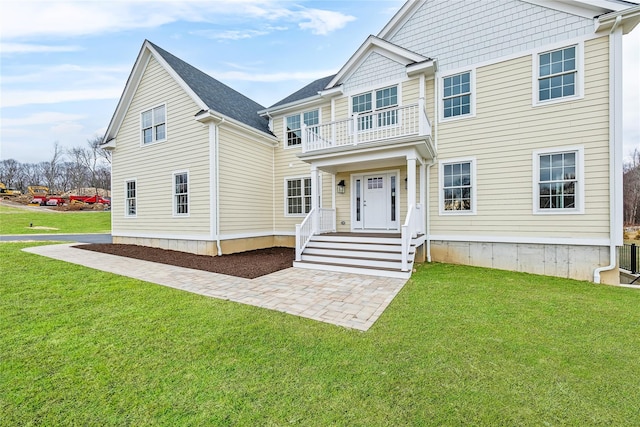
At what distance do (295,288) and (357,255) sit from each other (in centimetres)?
253

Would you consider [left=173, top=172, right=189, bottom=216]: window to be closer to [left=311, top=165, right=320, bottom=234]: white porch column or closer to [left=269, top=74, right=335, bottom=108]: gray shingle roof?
[left=311, top=165, right=320, bottom=234]: white porch column

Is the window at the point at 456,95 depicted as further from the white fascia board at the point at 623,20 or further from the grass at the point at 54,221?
the grass at the point at 54,221

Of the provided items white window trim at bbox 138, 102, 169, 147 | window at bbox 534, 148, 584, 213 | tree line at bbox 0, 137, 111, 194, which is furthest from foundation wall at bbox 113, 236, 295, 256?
tree line at bbox 0, 137, 111, 194

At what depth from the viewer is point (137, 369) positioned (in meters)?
2.87

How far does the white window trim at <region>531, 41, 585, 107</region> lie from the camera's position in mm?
7273

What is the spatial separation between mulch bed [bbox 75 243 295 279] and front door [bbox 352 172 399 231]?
10.1 ft

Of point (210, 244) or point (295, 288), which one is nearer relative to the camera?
point (295, 288)

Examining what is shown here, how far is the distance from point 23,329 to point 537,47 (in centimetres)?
1274

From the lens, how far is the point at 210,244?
10.0 meters

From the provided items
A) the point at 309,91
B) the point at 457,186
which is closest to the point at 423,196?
the point at 457,186

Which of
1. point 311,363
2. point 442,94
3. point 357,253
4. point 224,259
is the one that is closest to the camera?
point 311,363

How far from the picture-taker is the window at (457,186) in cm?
866

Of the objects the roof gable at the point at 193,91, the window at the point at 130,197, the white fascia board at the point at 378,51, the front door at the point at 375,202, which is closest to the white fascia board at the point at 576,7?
the white fascia board at the point at 378,51

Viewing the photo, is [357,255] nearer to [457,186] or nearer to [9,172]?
[457,186]
